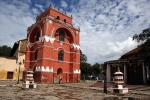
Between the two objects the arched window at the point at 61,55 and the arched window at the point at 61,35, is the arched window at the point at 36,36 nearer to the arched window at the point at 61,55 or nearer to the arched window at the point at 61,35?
the arched window at the point at 61,35

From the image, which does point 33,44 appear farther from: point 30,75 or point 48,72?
point 30,75

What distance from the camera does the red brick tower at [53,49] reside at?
31.3 m

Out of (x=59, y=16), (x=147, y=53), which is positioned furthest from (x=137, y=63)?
(x=59, y=16)

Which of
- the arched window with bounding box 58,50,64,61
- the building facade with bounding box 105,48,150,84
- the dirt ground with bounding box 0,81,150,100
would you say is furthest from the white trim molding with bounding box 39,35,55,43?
the dirt ground with bounding box 0,81,150,100

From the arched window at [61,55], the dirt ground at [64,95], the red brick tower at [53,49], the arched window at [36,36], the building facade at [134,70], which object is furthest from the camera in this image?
the arched window at [36,36]

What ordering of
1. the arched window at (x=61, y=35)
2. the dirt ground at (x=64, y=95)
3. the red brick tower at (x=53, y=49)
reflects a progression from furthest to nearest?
the arched window at (x=61, y=35)
the red brick tower at (x=53, y=49)
the dirt ground at (x=64, y=95)

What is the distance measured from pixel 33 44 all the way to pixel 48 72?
710 centimetres

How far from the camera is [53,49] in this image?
107 ft

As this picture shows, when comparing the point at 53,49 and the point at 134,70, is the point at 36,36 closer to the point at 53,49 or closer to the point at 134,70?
the point at 53,49

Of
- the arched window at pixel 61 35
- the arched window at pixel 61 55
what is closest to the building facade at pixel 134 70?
the arched window at pixel 61 55

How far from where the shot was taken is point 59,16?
36.5 m

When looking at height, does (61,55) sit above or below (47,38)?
below

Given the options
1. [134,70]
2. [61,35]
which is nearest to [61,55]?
[61,35]

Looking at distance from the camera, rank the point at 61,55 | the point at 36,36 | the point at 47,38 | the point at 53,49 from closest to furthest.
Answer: the point at 47,38, the point at 53,49, the point at 61,55, the point at 36,36
